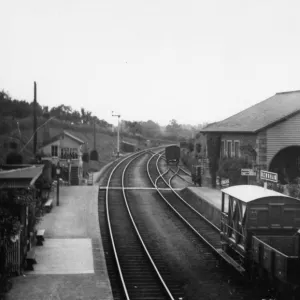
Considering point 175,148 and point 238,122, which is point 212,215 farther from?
point 175,148

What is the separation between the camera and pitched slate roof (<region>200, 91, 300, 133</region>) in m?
30.0

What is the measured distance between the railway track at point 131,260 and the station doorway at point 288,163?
9.69 m

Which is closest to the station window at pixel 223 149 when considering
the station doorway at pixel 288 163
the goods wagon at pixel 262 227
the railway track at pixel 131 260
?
the station doorway at pixel 288 163

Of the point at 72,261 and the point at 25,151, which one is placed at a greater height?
the point at 25,151

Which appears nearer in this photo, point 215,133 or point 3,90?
point 215,133

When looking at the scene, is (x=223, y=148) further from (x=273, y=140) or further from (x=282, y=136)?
(x=282, y=136)

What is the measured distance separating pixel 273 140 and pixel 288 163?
1.96 m

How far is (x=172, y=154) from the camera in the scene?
5222 cm

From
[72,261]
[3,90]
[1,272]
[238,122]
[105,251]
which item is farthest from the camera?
[3,90]

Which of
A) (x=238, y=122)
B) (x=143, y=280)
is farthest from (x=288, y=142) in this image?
(x=143, y=280)

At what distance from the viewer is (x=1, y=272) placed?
12977 mm

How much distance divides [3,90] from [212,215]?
58342mm

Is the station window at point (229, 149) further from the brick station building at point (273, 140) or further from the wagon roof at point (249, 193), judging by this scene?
the wagon roof at point (249, 193)

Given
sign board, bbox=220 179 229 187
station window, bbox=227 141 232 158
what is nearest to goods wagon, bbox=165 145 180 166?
station window, bbox=227 141 232 158
